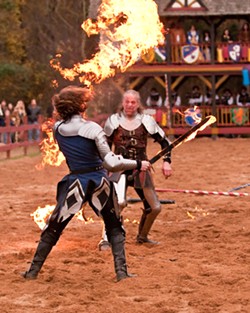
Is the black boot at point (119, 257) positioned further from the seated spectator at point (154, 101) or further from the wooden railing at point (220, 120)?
the seated spectator at point (154, 101)

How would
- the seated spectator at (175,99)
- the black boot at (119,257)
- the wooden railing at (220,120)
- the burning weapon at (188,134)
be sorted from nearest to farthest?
the black boot at (119,257), the burning weapon at (188,134), the wooden railing at (220,120), the seated spectator at (175,99)

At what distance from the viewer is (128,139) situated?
9.52 metres

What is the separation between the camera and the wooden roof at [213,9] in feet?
107

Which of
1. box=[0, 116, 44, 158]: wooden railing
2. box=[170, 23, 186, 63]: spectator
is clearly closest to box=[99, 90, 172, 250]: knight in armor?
box=[0, 116, 44, 158]: wooden railing

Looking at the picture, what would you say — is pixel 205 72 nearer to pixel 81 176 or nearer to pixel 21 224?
pixel 21 224

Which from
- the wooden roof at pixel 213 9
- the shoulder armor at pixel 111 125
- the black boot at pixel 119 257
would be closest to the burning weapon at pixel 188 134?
the shoulder armor at pixel 111 125

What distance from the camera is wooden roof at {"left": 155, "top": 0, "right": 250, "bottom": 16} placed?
32.7 meters

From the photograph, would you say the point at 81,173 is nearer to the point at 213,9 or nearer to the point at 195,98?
the point at 195,98

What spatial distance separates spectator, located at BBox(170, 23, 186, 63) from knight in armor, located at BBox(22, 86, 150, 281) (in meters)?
25.1

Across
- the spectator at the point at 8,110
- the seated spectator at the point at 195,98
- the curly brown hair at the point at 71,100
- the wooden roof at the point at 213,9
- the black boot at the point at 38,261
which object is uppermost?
the wooden roof at the point at 213,9

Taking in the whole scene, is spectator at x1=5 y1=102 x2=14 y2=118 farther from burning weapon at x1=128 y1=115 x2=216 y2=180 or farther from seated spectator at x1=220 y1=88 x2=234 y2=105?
burning weapon at x1=128 y1=115 x2=216 y2=180

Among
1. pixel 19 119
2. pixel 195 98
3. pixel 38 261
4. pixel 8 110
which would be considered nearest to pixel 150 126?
pixel 38 261

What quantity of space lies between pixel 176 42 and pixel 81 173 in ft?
83.5

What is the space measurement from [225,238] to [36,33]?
41997mm
